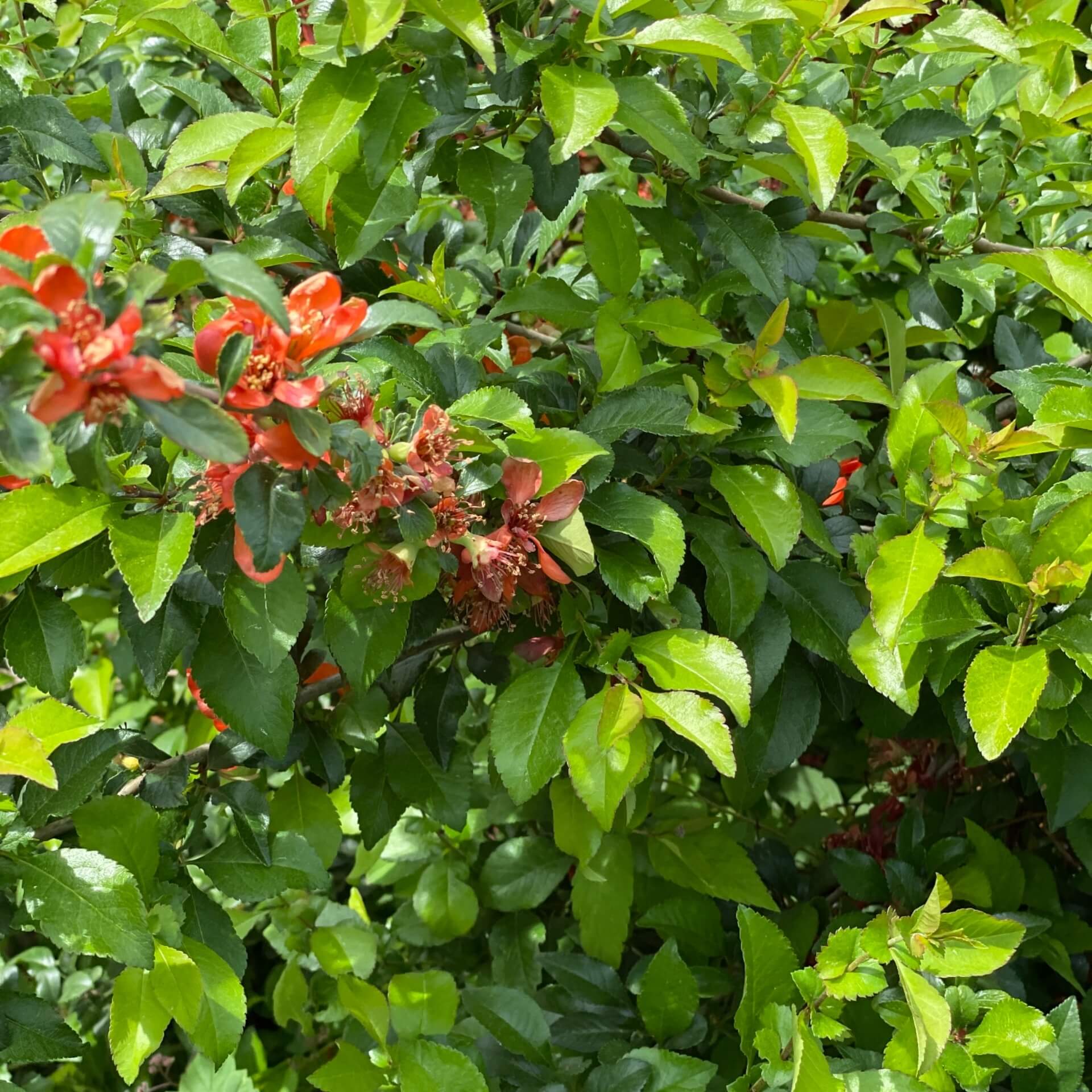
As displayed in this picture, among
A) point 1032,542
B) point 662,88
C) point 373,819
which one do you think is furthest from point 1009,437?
point 373,819

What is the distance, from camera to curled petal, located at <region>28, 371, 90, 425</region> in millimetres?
505

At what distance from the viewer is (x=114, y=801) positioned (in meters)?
0.92

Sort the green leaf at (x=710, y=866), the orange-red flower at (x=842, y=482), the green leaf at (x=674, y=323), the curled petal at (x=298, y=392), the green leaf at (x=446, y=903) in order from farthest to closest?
1. the green leaf at (x=446, y=903)
2. the green leaf at (x=710, y=866)
3. the orange-red flower at (x=842, y=482)
4. the green leaf at (x=674, y=323)
5. the curled petal at (x=298, y=392)

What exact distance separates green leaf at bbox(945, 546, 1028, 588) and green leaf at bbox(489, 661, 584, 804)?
30 cm

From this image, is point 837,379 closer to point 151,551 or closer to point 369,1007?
point 151,551

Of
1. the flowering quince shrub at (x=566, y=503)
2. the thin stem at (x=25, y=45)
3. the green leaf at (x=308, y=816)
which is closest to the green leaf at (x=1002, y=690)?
the flowering quince shrub at (x=566, y=503)

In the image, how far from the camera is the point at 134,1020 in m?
0.89

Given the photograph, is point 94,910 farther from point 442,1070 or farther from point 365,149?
point 365,149

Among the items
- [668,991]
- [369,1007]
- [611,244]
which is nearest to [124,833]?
[369,1007]

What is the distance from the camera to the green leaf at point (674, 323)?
930mm

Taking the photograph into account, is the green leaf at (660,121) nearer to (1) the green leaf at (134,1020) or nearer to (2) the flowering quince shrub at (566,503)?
(2) the flowering quince shrub at (566,503)

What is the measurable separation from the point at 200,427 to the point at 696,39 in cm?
48

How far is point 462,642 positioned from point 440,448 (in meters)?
0.43

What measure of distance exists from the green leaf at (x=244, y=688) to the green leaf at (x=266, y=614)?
0.27ft
